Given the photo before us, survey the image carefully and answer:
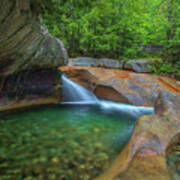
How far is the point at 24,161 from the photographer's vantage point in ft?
6.65

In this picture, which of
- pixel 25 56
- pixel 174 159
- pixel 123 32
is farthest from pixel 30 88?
pixel 123 32

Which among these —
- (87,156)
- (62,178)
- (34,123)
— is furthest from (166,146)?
(34,123)

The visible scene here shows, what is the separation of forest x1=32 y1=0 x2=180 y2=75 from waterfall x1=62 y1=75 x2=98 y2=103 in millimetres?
4322

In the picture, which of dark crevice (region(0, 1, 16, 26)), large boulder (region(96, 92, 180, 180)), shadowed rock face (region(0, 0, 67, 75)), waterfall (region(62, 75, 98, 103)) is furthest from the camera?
waterfall (region(62, 75, 98, 103))

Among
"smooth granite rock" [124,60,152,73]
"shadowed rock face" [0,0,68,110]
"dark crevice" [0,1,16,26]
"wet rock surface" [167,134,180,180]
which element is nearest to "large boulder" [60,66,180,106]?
"shadowed rock face" [0,0,68,110]

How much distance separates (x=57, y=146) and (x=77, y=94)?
4.18 m

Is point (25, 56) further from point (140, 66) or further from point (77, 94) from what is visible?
point (140, 66)

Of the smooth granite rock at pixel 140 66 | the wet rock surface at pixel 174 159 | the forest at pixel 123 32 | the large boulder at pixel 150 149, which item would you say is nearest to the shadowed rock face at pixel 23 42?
the large boulder at pixel 150 149

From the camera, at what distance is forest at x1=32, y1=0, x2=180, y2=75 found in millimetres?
8531

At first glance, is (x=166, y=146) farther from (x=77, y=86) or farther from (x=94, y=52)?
(x=94, y=52)

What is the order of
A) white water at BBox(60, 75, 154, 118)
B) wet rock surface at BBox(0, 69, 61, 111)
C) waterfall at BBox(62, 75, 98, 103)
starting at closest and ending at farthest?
1. wet rock surface at BBox(0, 69, 61, 111)
2. white water at BBox(60, 75, 154, 118)
3. waterfall at BBox(62, 75, 98, 103)

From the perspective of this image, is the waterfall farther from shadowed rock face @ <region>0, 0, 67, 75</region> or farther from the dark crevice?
the dark crevice

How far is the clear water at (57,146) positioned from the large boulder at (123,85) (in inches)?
73.7

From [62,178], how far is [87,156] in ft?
1.75
